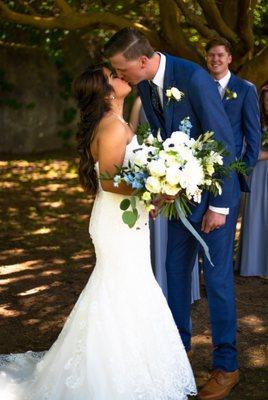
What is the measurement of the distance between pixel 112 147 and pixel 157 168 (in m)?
0.32

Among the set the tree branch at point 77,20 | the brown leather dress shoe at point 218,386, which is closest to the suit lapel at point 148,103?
the brown leather dress shoe at point 218,386

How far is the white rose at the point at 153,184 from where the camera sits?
12.7ft

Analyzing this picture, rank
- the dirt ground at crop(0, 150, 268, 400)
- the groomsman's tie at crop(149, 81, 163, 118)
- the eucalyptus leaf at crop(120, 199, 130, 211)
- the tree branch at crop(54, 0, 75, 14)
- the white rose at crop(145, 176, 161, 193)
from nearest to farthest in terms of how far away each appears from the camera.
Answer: the white rose at crop(145, 176, 161, 193), the eucalyptus leaf at crop(120, 199, 130, 211), the groomsman's tie at crop(149, 81, 163, 118), the dirt ground at crop(0, 150, 268, 400), the tree branch at crop(54, 0, 75, 14)

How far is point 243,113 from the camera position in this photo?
543 centimetres

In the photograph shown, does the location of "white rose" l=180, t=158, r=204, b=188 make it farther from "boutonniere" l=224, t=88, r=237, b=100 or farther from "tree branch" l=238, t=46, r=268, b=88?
"tree branch" l=238, t=46, r=268, b=88

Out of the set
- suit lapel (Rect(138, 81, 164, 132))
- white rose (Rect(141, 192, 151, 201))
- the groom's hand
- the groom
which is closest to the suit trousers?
the groom

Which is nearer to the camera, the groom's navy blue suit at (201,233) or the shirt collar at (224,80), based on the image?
the groom's navy blue suit at (201,233)

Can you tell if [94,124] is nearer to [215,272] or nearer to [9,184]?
[215,272]

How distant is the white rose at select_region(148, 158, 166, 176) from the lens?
389 centimetres

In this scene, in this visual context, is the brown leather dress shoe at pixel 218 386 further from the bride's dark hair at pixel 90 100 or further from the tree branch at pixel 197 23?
the tree branch at pixel 197 23

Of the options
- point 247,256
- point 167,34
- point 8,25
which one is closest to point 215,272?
point 247,256

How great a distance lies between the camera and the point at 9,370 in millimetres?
4828

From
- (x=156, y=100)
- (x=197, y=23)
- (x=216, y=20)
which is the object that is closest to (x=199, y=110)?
(x=156, y=100)

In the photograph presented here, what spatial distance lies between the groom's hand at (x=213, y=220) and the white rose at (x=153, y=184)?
0.61 meters
